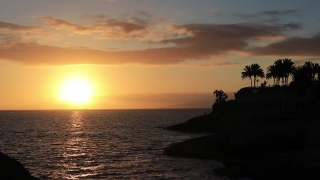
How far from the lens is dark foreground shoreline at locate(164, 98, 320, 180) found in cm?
4128

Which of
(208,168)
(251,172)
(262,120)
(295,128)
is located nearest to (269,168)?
(251,172)

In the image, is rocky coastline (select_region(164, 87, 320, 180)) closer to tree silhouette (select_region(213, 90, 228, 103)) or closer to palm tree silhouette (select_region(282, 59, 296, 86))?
palm tree silhouette (select_region(282, 59, 296, 86))

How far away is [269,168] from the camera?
42906mm

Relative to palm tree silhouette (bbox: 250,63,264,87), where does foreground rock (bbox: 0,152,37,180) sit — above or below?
below

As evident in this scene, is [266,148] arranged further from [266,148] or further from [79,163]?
[79,163]

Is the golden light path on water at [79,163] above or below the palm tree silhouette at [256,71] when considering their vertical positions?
below

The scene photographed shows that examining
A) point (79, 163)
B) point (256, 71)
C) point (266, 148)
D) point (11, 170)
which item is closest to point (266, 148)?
point (266, 148)

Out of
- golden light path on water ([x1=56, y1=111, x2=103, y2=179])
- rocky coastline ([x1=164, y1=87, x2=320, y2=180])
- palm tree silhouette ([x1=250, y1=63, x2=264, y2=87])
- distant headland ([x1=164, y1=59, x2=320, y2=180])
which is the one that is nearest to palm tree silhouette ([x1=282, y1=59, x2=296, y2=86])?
distant headland ([x1=164, y1=59, x2=320, y2=180])

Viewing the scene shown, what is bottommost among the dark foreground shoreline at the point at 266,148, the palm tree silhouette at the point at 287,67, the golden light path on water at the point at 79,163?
the golden light path on water at the point at 79,163

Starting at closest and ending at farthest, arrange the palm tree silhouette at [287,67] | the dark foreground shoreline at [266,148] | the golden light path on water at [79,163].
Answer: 1. the dark foreground shoreline at [266,148]
2. the golden light path on water at [79,163]
3. the palm tree silhouette at [287,67]

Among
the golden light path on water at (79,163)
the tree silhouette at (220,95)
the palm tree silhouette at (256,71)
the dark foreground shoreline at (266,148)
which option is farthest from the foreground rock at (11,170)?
the tree silhouette at (220,95)

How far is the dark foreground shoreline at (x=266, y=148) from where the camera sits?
1625 inches

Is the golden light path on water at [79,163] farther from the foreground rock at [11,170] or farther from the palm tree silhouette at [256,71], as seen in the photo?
the palm tree silhouette at [256,71]

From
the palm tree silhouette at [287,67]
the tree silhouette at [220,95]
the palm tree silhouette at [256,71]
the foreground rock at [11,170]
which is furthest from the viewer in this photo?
the tree silhouette at [220,95]
